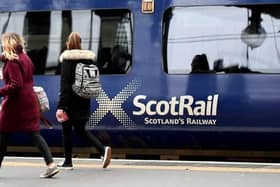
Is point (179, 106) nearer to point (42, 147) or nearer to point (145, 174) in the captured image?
point (145, 174)

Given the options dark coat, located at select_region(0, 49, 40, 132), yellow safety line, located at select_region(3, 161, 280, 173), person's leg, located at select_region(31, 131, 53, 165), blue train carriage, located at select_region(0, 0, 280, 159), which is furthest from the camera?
blue train carriage, located at select_region(0, 0, 280, 159)

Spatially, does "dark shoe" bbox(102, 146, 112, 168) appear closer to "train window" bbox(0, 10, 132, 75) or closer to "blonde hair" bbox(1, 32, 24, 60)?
"blonde hair" bbox(1, 32, 24, 60)

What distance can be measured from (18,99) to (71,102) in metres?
0.89

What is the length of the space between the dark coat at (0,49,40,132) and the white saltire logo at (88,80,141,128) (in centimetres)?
238

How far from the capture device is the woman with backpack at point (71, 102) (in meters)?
6.90

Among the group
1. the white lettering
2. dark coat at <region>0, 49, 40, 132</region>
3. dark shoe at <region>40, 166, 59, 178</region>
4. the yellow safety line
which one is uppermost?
dark coat at <region>0, 49, 40, 132</region>

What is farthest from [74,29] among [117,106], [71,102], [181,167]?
[181,167]

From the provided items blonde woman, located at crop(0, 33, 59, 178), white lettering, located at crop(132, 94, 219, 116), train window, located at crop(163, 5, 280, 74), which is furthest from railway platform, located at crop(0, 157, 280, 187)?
train window, located at crop(163, 5, 280, 74)

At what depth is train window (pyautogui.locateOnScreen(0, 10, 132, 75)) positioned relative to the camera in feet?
28.8

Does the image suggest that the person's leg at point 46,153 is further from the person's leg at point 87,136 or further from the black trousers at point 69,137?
the person's leg at point 87,136

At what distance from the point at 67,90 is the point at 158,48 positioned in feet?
6.70

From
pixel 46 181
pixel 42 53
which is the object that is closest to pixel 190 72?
pixel 42 53

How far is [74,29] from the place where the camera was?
9000 millimetres

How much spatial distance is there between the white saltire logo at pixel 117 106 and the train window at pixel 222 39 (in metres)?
0.52
